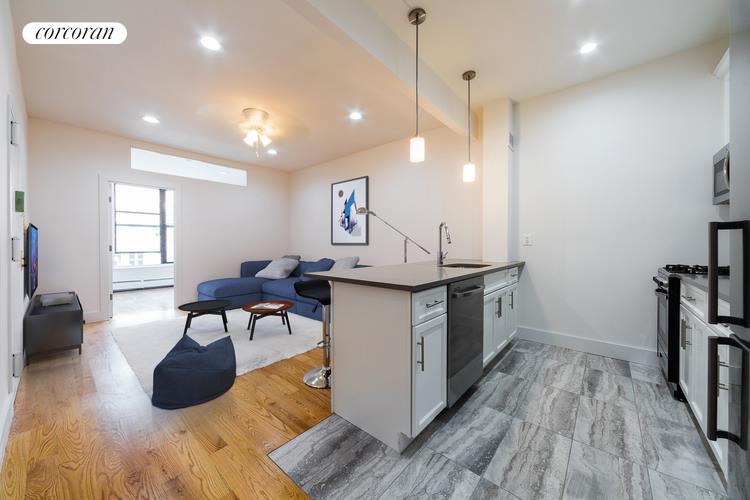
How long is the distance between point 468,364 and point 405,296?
865 millimetres

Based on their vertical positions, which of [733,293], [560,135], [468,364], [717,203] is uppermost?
[560,135]

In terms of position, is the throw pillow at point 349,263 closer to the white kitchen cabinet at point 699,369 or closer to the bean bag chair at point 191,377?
the bean bag chair at point 191,377

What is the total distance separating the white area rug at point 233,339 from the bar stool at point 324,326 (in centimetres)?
58

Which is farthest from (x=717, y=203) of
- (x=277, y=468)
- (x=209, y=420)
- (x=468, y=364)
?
(x=209, y=420)

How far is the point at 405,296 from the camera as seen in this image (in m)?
1.40

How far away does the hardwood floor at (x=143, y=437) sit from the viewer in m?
1.26

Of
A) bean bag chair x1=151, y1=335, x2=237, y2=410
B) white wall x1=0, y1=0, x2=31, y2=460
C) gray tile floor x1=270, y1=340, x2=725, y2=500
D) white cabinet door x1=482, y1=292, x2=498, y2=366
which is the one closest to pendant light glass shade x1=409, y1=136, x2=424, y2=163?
white cabinet door x1=482, y1=292, x2=498, y2=366

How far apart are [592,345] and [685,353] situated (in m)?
1.00

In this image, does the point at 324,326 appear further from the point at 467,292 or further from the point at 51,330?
the point at 51,330

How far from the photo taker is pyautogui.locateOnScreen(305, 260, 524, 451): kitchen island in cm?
142

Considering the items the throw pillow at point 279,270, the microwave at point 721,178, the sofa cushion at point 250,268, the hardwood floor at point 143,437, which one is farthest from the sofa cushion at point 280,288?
the microwave at point 721,178

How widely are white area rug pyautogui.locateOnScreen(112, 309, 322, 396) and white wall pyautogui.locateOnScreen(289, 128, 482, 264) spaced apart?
168 cm

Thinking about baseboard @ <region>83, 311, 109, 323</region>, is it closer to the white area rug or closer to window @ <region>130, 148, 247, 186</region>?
the white area rug

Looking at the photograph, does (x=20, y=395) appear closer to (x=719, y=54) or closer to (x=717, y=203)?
(x=717, y=203)
